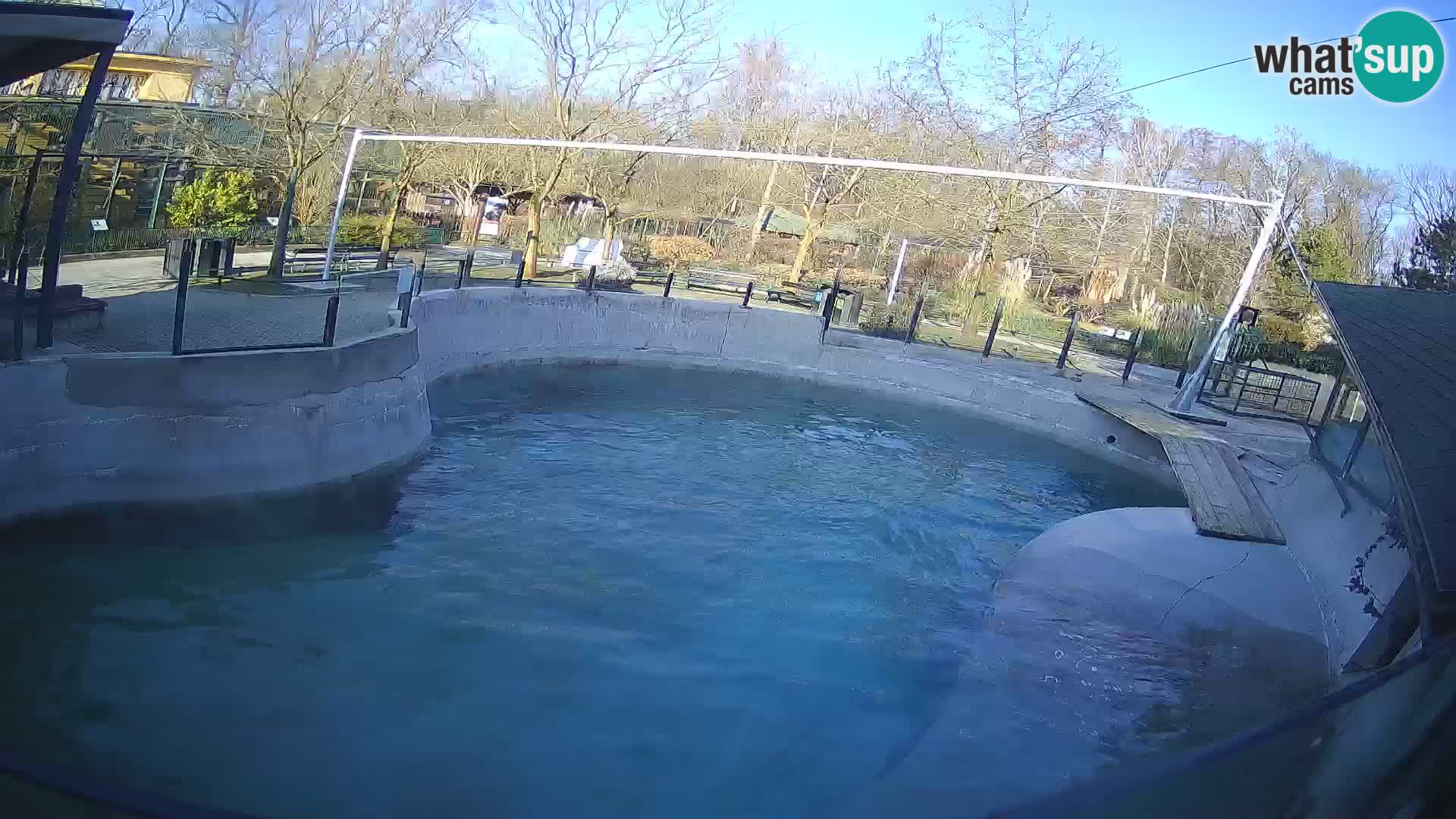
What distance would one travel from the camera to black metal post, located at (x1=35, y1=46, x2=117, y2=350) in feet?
27.5

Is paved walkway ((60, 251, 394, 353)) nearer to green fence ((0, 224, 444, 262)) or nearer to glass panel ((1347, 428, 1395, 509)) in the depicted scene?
green fence ((0, 224, 444, 262))

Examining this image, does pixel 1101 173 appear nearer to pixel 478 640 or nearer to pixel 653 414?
pixel 653 414

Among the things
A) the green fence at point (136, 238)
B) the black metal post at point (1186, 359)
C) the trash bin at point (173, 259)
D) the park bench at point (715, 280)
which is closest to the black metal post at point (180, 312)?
the green fence at point (136, 238)

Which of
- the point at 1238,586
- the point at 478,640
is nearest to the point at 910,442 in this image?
the point at 1238,586

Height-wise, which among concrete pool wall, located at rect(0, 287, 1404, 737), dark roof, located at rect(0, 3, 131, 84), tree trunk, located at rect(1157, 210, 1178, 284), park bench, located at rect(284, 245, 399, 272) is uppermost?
tree trunk, located at rect(1157, 210, 1178, 284)

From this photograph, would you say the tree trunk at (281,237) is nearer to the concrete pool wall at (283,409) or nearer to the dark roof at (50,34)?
the concrete pool wall at (283,409)

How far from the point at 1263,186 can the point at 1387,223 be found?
16.3 feet

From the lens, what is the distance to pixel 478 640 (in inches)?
309

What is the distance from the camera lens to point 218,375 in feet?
31.4

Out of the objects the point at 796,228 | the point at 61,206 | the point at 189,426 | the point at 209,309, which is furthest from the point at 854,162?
the point at 796,228

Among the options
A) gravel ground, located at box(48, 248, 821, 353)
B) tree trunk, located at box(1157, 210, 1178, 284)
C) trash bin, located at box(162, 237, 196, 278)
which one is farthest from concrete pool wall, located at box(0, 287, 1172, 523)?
tree trunk, located at box(1157, 210, 1178, 284)

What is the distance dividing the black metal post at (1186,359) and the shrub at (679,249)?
13.7m

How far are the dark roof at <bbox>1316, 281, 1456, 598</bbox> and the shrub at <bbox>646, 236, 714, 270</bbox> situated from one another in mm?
21412

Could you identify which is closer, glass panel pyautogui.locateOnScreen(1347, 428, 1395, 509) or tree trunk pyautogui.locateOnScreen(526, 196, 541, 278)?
glass panel pyautogui.locateOnScreen(1347, 428, 1395, 509)
